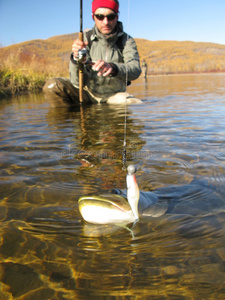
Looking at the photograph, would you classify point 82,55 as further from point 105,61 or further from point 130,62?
point 130,62

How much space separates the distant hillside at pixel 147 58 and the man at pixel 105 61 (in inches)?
224

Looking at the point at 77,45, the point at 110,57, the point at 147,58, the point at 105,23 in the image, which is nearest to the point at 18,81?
the point at 110,57

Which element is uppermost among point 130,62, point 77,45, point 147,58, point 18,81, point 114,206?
point 147,58

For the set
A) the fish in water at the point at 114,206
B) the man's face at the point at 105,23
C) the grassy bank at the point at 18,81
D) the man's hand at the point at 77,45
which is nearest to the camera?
the fish in water at the point at 114,206

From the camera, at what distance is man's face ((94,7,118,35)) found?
5.54 meters

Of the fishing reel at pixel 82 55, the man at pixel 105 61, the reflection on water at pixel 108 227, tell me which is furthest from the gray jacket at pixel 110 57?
the reflection on water at pixel 108 227

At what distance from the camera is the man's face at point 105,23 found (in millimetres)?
5535

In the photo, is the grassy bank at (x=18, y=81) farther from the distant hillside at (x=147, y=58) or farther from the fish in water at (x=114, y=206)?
the fish in water at (x=114, y=206)

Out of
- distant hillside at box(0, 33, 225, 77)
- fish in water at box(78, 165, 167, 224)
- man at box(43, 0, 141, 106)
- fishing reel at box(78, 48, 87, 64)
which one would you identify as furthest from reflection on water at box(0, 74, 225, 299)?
distant hillside at box(0, 33, 225, 77)

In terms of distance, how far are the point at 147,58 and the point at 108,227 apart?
68.2 meters

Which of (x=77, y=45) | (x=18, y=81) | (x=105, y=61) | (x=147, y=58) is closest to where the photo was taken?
(x=77, y=45)

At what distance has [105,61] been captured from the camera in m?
5.45

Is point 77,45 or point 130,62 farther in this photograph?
point 130,62

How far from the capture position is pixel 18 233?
135 cm
